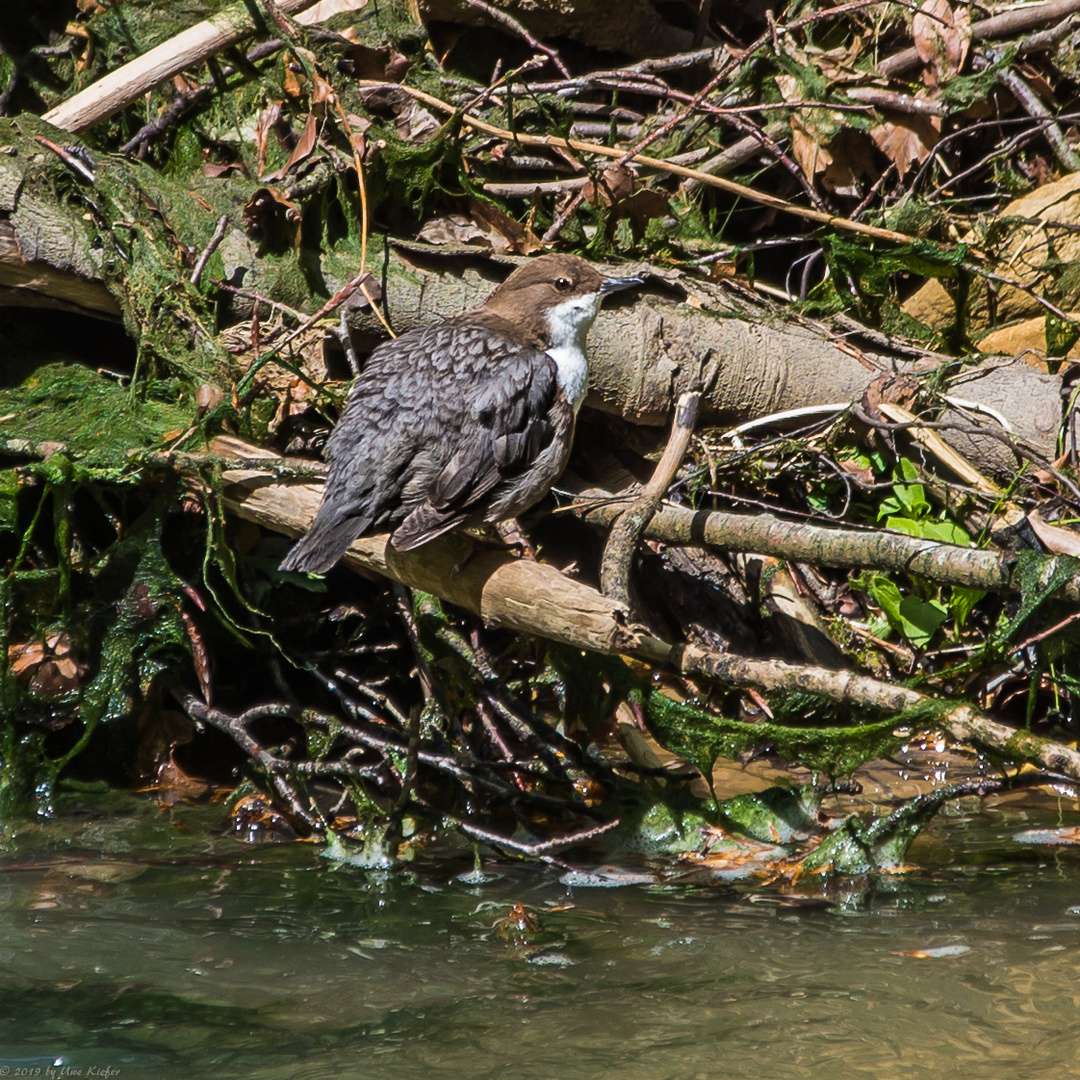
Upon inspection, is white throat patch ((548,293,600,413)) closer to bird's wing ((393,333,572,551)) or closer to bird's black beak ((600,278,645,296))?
bird's black beak ((600,278,645,296))

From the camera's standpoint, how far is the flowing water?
2393mm

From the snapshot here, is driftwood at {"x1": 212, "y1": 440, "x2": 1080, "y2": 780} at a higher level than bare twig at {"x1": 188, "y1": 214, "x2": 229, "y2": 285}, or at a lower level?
lower

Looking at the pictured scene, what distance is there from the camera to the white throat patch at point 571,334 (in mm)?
3896

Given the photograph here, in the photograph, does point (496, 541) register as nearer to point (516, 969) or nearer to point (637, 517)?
point (637, 517)

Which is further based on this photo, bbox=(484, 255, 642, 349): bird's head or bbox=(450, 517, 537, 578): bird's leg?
bbox=(484, 255, 642, 349): bird's head

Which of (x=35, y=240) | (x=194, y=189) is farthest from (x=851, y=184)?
(x=35, y=240)

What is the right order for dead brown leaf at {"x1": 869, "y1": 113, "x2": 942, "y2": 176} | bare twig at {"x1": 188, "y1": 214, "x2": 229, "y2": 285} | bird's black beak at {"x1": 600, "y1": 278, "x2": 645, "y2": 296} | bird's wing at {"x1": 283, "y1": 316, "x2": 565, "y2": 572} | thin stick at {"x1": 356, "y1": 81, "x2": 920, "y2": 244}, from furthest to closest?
dead brown leaf at {"x1": 869, "y1": 113, "x2": 942, "y2": 176}
thin stick at {"x1": 356, "y1": 81, "x2": 920, "y2": 244}
bare twig at {"x1": 188, "y1": 214, "x2": 229, "y2": 285}
bird's black beak at {"x1": 600, "y1": 278, "x2": 645, "y2": 296}
bird's wing at {"x1": 283, "y1": 316, "x2": 565, "y2": 572}

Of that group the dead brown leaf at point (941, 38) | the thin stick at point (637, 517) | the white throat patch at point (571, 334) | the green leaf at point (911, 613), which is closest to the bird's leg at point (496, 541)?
the thin stick at point (637, 517)

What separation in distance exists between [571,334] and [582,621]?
1465 millimetres

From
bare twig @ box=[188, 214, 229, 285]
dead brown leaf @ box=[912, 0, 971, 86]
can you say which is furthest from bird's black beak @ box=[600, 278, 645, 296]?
dead brown leaf @ box=[912, 0, 971, 86]

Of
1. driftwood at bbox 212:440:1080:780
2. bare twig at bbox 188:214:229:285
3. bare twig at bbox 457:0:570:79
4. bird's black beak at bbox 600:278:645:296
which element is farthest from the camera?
bare twig at bbox 457:0:570:79

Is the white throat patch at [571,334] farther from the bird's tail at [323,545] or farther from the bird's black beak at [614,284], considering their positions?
the bird's tail at [323,545]

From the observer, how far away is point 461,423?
3.55m

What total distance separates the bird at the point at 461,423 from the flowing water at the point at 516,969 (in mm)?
992
